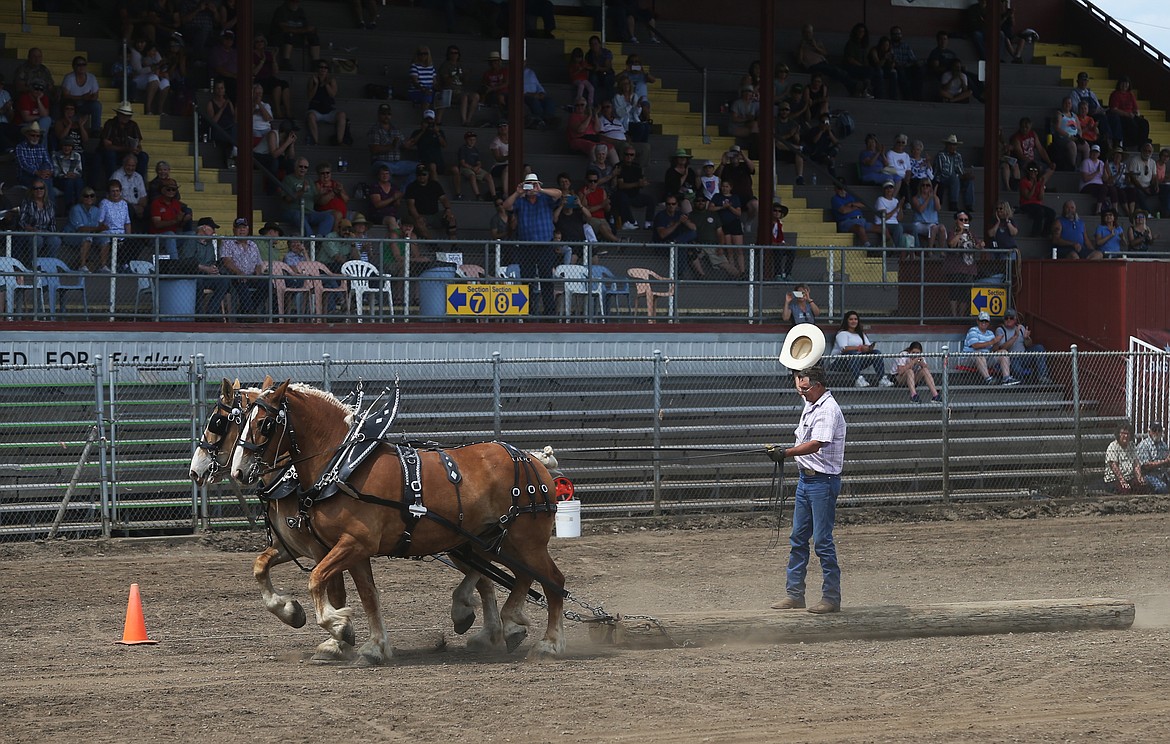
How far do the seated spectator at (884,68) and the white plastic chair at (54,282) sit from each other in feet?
57.3

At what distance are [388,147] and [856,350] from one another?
772 centimetres

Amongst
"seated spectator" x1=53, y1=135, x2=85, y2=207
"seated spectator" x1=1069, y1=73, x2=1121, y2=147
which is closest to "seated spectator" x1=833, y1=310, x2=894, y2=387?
"seated spectator" x1=53, y1=135, x2=85, y2=207

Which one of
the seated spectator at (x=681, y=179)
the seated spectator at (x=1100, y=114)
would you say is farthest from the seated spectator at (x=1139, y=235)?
the seated spectator at (x=681, y=179)

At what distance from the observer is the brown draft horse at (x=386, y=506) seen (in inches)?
378

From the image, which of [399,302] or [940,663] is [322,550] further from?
[399,302]

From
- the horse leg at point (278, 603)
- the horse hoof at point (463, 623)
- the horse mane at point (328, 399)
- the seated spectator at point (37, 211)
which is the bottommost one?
the horse hoof at point (463, 623)

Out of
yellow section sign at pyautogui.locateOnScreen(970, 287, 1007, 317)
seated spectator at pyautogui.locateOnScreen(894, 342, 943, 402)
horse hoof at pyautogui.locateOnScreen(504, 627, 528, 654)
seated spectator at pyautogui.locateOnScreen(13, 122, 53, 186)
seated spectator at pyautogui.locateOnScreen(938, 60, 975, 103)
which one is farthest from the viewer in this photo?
seated spectator at pyautogui.locateOnScreen(938, 60, 975, 103)

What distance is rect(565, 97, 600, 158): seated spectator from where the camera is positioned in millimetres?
24058

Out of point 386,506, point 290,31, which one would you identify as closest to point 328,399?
point 386,506

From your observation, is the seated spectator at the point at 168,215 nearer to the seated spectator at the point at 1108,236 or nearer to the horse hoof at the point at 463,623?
the horse hoof at the point at 463,623

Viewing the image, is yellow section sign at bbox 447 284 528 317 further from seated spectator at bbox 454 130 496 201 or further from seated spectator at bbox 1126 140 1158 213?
seated spectator at bbox 1126 140 1158 213

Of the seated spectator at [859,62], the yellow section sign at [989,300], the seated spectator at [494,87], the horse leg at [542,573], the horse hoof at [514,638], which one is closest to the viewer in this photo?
the horse leg at [542,573]

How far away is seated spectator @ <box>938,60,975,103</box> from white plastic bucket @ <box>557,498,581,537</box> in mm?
16645

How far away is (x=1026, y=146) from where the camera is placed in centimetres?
2812
